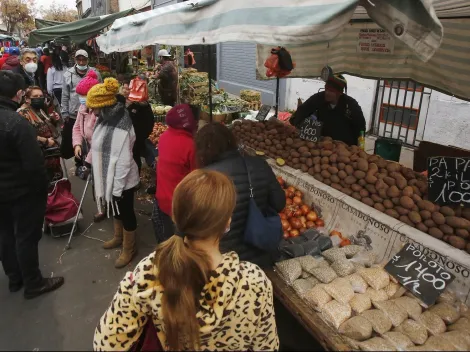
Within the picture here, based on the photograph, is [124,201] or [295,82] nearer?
[124,201]

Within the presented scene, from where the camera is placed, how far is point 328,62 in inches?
222

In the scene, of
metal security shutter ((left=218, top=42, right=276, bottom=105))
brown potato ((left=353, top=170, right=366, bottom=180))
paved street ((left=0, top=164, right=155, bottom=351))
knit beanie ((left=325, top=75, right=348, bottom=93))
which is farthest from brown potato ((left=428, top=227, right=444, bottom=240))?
metal security shutter ((left=218, top=42, right=276, bottom=105))

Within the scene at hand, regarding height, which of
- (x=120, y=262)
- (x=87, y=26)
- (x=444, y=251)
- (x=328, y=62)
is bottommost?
(x=120, y=262)

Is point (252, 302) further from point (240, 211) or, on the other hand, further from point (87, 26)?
point (87, 26)

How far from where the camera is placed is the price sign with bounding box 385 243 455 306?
2244 mm

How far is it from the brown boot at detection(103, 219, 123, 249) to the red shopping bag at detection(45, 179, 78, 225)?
2.04 feet

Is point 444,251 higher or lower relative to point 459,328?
higher

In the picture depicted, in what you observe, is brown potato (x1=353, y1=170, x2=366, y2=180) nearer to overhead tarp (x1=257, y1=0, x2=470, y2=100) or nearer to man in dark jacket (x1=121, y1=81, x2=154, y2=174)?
overhead tarp (x1=257, y1=0, x2=470, y2=100)

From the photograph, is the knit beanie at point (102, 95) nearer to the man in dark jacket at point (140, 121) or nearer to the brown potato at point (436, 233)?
the man in dark jacket at point (140, 121)

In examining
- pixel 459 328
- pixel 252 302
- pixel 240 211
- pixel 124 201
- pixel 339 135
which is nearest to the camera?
pixel 252 302

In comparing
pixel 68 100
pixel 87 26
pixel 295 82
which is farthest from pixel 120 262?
pixel 295 82

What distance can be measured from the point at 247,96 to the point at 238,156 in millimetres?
7628

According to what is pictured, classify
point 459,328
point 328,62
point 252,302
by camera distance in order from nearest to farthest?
point 252,302
point 459,328
point 328,62

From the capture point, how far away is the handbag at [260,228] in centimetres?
226
